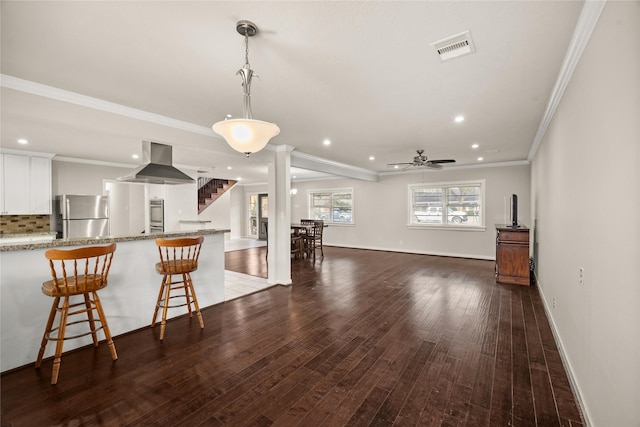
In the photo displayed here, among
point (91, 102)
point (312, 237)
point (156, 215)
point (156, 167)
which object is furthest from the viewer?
point (312, 237)

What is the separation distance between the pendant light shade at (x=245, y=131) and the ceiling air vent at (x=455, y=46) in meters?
1.33

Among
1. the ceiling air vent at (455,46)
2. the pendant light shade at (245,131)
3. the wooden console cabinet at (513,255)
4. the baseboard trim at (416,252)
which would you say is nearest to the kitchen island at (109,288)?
the pendant light shade at (245,131)

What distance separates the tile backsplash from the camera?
5.19 metres

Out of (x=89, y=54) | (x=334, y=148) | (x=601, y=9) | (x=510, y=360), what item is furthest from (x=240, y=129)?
(x=334, y=148)

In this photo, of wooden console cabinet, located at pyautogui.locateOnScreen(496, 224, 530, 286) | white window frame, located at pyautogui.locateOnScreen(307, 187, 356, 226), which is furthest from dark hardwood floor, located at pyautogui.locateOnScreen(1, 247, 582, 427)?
white window frame, located at pyautogui.locateOnScreen(307, 187, 356, 226)

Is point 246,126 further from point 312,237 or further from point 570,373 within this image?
point 312,237

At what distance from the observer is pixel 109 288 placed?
2.97 m

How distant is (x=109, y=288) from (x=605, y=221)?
412 centimetres

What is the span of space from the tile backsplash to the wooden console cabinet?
8657mm

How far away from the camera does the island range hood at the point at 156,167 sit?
3.66 m

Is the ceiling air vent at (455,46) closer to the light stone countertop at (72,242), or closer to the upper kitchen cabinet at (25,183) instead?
the light stone countertop at (72,242)

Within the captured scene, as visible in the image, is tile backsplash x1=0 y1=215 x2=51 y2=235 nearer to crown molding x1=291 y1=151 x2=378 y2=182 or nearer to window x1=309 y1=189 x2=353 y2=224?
crown molding x1=291 y1=151 x2=378 y2=182

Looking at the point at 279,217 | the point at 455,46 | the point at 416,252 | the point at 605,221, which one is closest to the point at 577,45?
the point at 455,46

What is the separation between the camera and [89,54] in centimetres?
213
